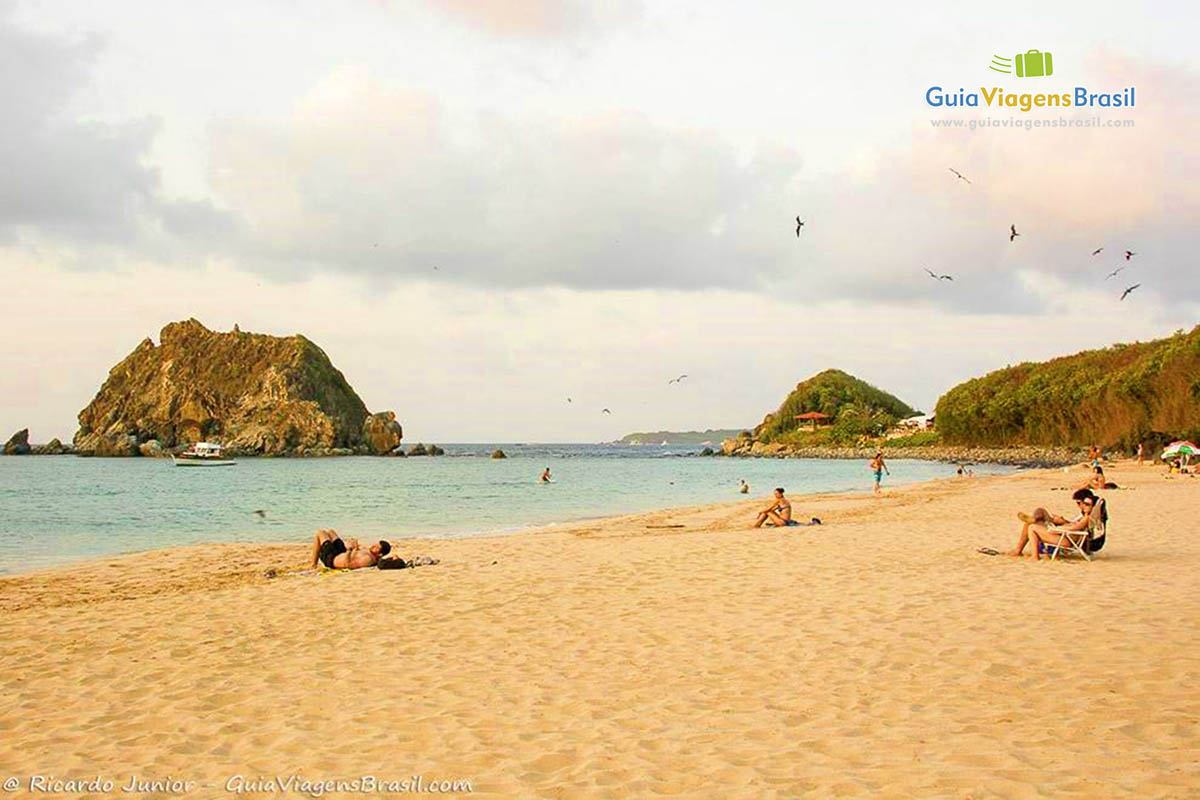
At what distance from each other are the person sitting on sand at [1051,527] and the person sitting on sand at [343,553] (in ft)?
33.7

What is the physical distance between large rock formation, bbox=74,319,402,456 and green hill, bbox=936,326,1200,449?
82.0 metres

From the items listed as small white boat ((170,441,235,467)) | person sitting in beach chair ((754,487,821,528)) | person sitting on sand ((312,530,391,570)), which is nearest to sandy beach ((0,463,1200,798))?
person sitting on sand ((312,530,391,570))

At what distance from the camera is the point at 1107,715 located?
18.9 feet

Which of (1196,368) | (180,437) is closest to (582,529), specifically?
(1196,368)

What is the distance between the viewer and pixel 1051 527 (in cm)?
1366

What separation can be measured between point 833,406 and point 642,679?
150 meters

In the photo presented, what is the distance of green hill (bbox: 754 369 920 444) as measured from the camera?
14462 cm

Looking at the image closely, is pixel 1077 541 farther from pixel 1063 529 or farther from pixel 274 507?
pixel 274 507

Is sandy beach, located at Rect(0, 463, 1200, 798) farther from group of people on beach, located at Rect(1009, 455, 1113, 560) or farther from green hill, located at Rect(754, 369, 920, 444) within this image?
green hill, located at Rect(754, 369, 920, 444)

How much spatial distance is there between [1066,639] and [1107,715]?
91.6 inches

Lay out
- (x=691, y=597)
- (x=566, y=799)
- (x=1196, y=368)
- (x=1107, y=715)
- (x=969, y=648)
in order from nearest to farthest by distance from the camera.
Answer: (x=566, y=799)
(x=1107, y=715)
(x=969, y=648)
(x=691, y=597)
(x=1196, y=368)

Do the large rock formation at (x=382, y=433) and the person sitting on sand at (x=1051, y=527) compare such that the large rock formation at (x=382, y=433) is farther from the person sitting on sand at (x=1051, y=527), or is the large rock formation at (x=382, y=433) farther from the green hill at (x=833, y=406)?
the person sitting on sand at (x=1051, y=527)

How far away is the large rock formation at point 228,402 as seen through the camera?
121 m

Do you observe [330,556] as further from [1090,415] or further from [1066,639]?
[1090,415]
